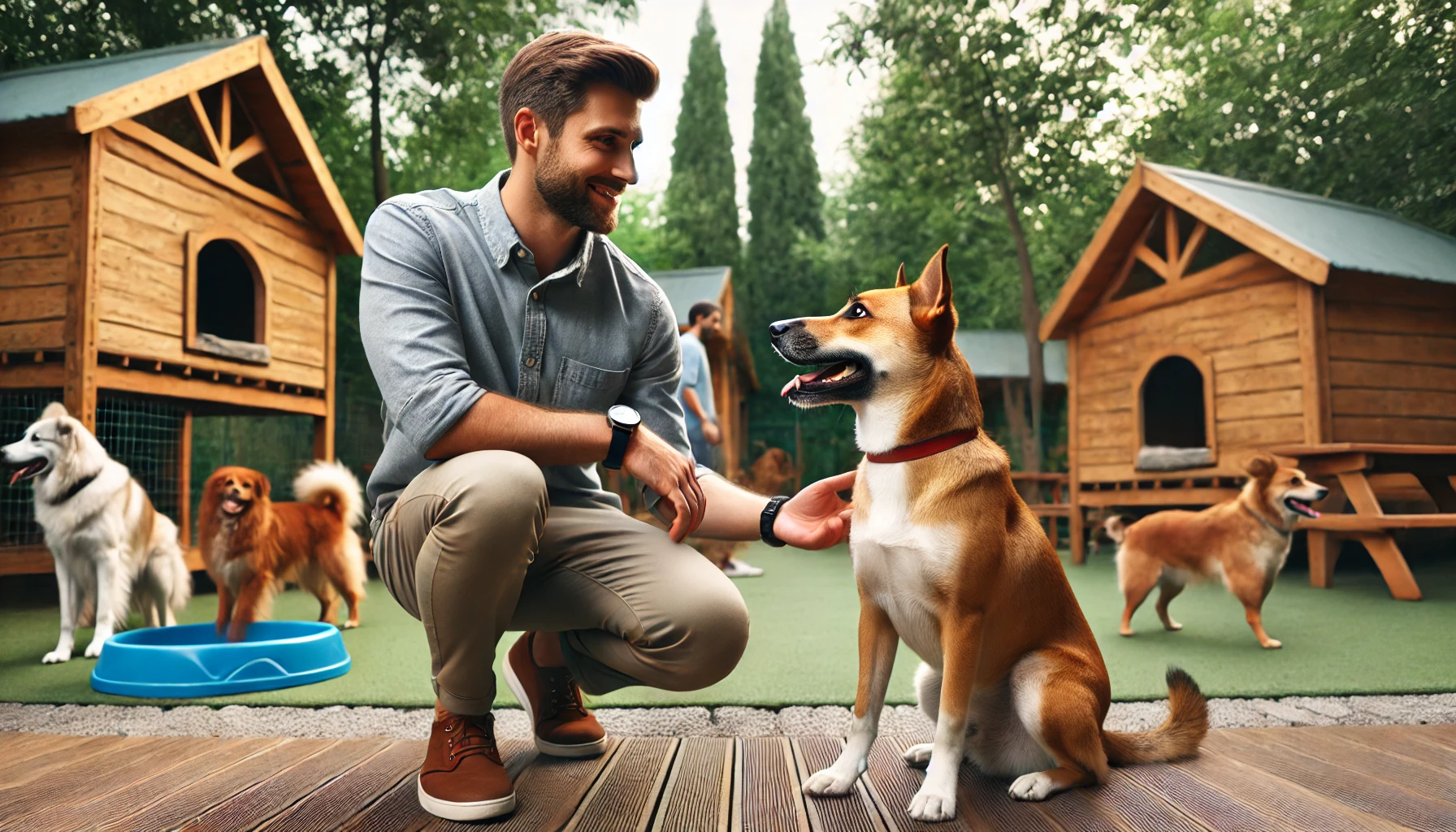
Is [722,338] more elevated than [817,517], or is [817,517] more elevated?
[722,338]

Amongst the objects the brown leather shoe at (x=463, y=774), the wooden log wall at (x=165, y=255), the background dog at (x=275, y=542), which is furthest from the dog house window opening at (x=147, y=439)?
the brown leather shoe at (x=463, y=774)

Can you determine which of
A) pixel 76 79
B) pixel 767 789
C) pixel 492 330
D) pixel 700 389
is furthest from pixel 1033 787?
pixel 76 79

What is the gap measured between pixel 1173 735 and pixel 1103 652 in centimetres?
187

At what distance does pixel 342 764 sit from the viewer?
1866 mm

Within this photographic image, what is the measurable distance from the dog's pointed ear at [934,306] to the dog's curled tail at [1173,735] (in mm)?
902

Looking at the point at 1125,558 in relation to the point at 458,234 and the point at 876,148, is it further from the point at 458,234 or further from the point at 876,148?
the point at 876,148

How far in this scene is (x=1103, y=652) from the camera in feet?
11.9

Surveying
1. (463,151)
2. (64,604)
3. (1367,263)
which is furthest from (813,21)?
(64,604)

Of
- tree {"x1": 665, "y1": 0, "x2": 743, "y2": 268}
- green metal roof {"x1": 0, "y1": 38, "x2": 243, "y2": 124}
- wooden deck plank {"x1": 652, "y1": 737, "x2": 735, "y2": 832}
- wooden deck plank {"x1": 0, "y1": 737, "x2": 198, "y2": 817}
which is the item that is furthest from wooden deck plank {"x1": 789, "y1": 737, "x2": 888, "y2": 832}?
tree {"x1": 665, "y1": 0, "x2": 743, "y2": 268}

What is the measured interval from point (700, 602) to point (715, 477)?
361mm

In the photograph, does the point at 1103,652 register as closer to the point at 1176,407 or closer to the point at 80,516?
the point at 80,516

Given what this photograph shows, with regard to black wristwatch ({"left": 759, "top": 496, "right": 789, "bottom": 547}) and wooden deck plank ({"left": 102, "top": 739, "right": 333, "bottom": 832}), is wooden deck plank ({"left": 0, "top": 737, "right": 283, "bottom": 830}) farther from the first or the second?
black wristwatch ({"left": 759, "top": 496, "right": 789, "bottom": 547})

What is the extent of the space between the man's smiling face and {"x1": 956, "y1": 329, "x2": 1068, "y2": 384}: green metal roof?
38.9 feet

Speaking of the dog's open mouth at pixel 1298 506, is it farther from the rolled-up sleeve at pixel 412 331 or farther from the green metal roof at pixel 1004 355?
the green metal roof at pixel 1004 355
